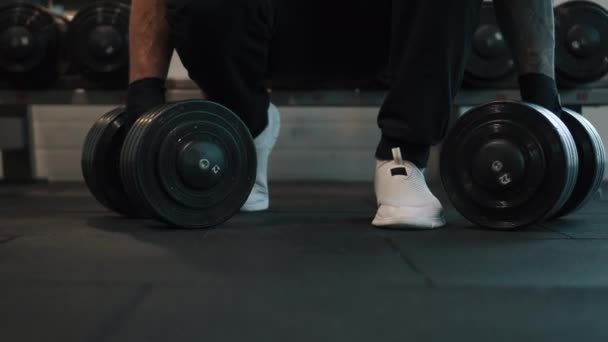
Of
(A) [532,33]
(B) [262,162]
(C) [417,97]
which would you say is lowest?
(B) [262,162]

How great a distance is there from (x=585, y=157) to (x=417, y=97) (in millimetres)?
400

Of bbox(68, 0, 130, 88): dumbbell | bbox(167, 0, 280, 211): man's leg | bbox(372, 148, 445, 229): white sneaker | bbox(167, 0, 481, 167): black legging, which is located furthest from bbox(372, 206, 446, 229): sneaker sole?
bbox(68, 0, 130, 88): dumbbell

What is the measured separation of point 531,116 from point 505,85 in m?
1.29

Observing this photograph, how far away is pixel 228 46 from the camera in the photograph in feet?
4.43

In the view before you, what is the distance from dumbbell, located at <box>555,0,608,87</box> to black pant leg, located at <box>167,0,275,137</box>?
1330 millimetres

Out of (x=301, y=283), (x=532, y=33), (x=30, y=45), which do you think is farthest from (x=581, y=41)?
(x=30, y=45)

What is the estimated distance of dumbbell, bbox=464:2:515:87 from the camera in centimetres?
237

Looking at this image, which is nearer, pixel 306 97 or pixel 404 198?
pixel 404 198

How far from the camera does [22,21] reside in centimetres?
243

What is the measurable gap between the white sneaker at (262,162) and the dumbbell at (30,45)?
3.81 feet

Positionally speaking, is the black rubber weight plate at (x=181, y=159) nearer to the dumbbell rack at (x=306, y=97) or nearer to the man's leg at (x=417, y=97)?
the man's leg at (x=417, y=97)

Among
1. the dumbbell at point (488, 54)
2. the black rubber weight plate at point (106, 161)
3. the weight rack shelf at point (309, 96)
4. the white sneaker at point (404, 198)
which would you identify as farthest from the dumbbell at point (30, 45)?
the white sneaker at point (404, 198)

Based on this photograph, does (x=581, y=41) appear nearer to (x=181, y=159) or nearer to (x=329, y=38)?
(x=329, y=38)

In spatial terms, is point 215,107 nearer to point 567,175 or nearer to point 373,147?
point 567,175
